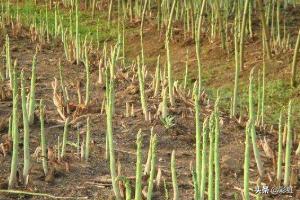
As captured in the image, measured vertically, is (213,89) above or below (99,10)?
below

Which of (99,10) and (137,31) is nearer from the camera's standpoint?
(137,31)

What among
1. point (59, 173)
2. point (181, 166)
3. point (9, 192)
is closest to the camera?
point (9, 192)

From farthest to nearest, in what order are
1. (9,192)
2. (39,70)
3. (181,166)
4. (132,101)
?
1. (39,70)
2. (132,101)
3. (181,166)
4. (9,192)

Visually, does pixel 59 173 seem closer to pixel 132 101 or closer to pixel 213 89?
pixel 132 101

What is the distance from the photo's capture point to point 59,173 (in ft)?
9.96

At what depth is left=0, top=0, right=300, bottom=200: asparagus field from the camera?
2.76 meters

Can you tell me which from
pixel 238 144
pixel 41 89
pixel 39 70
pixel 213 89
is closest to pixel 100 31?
pixel 213 89

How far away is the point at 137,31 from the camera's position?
8.80 metres

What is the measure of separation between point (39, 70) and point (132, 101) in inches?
55.7

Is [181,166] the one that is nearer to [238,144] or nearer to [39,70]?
[238,144]

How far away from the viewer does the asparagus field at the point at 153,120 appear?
2764 mm

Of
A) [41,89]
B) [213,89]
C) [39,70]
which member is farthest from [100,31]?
[41,89]

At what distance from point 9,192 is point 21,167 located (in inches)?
14.3

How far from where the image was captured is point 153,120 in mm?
3975
